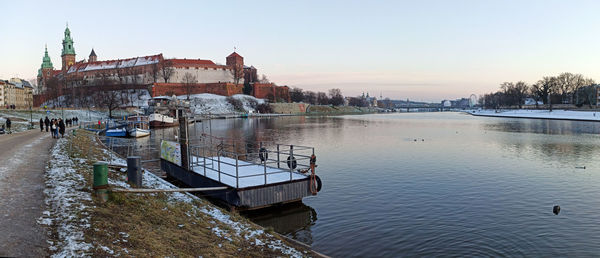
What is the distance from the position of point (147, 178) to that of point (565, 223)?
17.2 metres

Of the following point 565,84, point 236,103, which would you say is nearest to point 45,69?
point 236,103

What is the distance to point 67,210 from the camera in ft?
30.5

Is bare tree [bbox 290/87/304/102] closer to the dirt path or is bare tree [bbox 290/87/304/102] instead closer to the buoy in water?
the dirt path

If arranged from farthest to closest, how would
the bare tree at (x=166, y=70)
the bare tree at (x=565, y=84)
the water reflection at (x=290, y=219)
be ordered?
the bare tree at (x=166, y=70) → the bare tree at (x=565, y=84) → the water reflection at (x=290, y=219)

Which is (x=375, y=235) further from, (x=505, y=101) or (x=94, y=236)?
(x=505, y=101)

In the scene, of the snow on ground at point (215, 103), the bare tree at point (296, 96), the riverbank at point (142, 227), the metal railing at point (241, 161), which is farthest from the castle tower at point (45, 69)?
the riverbank at point (142, 227)

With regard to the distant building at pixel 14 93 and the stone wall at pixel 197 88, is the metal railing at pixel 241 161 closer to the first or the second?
the distant building at pixel 14 93

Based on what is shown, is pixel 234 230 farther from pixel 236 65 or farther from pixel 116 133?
pixel 236 65

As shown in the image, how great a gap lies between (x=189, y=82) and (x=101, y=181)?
476 feet

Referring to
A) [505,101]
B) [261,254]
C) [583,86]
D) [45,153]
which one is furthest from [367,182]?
[505,101]

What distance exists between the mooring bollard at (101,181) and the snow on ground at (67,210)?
333mm

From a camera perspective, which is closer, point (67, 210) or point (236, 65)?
point (67, 210)

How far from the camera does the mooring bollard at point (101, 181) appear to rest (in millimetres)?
10362

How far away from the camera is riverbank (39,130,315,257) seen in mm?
7855
